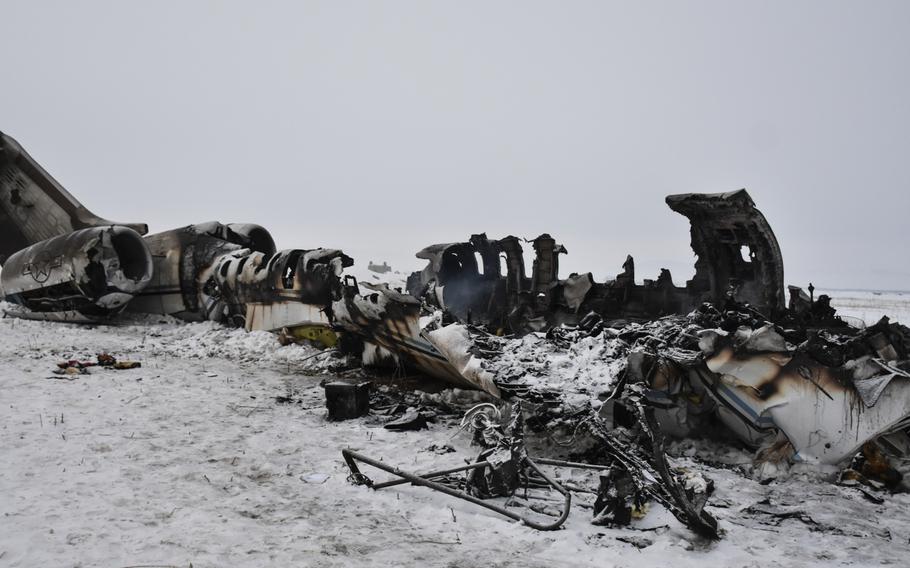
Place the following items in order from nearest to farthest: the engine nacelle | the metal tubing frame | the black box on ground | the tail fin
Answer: the metal tubing frame, the black box on ground, the engine nacelle, the tail fin

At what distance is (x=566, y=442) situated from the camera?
584 cm

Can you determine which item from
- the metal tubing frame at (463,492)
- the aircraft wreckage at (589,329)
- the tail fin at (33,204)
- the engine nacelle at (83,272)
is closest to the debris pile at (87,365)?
the aircraft wreckage at (589,329)

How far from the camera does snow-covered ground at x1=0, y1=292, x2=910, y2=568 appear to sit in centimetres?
384

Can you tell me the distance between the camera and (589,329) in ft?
A: 25.1

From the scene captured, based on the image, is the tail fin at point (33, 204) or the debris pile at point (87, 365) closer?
the debris pile at point (87, 365)

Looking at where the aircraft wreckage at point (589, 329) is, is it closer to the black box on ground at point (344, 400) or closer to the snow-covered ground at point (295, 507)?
the snow-covered ground at point (295, 507)

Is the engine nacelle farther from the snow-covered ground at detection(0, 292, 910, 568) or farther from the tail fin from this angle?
the snow-covered ground at detection(0, 292, 910, 568)

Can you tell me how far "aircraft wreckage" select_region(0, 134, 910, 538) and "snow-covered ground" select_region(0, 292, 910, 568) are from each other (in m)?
0.28

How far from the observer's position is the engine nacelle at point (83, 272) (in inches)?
546

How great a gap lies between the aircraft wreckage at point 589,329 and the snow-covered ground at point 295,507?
0.28m

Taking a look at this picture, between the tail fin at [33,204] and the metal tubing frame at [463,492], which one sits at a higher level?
the tail fin at [33,204]

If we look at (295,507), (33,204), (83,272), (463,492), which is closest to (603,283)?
(463,492)

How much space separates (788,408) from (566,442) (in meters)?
1.98

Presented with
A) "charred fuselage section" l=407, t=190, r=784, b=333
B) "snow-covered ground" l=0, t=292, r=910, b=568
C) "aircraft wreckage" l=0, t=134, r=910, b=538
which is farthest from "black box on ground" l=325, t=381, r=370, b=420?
"charred fuselage section" l=407, t=190, r=784, b=333
